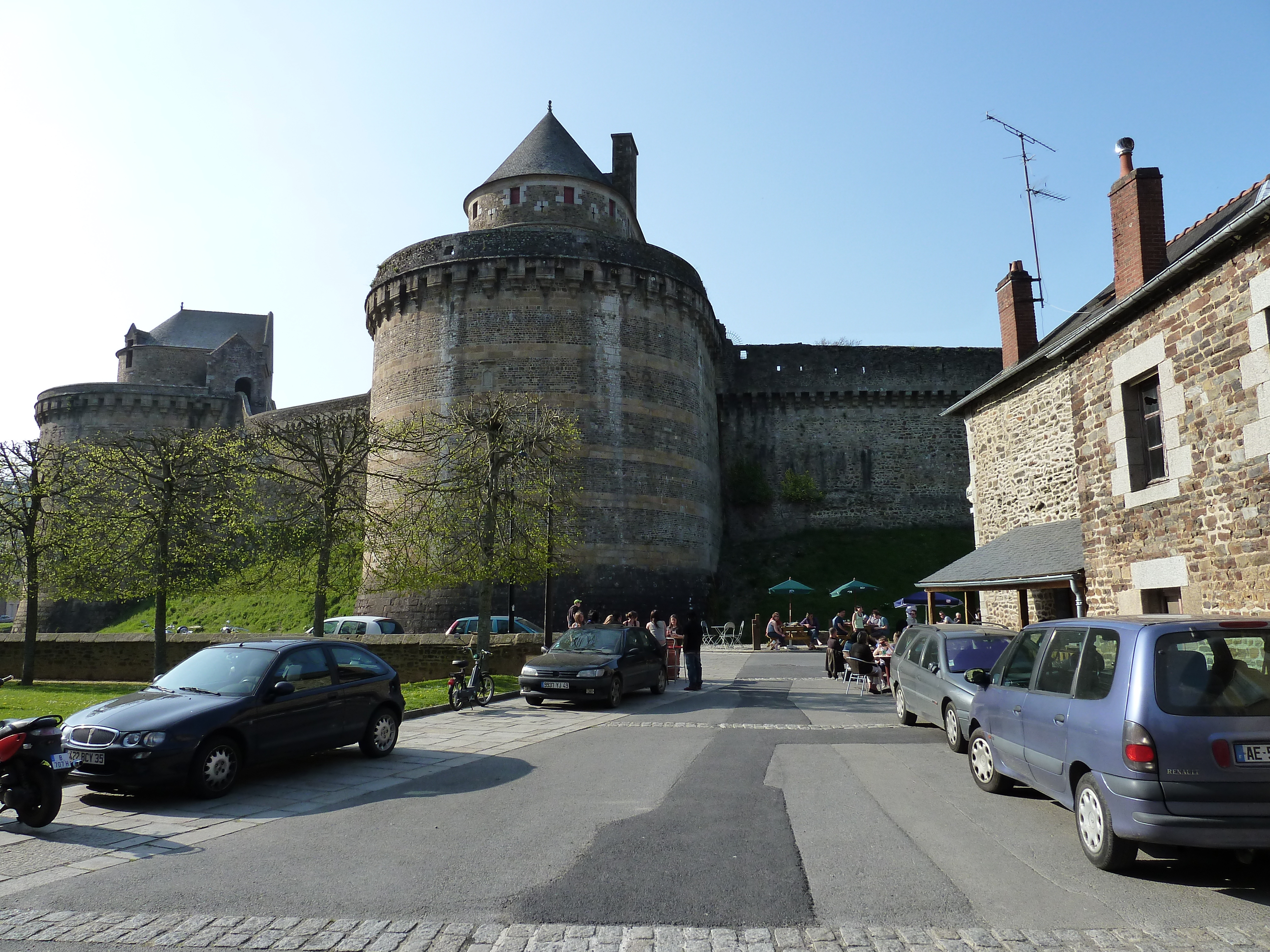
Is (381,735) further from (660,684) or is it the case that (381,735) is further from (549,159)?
(549,159)

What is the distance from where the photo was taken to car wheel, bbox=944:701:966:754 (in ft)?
29.1

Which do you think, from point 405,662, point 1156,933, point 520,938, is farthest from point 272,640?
point 405,662

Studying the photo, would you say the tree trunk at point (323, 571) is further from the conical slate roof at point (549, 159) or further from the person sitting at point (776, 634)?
the conical slate roof at point (549, 159)

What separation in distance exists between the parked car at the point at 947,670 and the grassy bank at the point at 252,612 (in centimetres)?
2505

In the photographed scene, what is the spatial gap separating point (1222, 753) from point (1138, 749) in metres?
0.40

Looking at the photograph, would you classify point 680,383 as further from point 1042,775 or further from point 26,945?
point 26,945

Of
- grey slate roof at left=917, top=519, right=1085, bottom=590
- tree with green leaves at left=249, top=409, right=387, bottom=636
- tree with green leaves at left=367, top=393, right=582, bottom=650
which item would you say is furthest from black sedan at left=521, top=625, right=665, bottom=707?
grey slate roof at left=917, top=519, right=1085, bottom=590

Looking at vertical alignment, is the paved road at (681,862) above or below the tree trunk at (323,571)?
below

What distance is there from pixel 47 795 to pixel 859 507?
125 feet

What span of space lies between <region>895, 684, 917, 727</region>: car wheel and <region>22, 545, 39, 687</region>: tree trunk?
17.4 meters

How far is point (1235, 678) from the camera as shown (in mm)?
4680

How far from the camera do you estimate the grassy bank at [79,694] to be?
12.8 metres

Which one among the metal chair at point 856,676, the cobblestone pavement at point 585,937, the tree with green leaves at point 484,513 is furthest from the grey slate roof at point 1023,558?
the cobblestone pavement at point 585,937

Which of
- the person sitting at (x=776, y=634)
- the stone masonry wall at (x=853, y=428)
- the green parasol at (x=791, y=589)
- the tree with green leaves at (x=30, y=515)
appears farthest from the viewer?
the stone masonry wall at (x=853, y=428)
